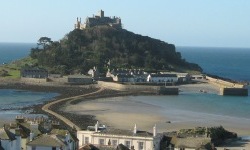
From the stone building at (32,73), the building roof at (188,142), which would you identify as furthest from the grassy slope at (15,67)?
the building roof at (188,142)

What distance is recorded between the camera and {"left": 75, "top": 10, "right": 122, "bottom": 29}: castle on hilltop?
557 ft

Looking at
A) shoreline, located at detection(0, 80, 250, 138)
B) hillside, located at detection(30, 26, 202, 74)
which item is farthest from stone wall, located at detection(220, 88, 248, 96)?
hillside, located at detection(30, 26, 202, 74)

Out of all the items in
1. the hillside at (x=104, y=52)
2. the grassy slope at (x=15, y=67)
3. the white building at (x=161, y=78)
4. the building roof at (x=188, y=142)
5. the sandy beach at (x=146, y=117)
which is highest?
the hillside at (x=104, y=52)

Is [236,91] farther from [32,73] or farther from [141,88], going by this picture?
[32,73]

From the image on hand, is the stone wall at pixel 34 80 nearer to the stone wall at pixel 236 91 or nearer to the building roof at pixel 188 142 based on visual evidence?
the stone wall at pixel 236 91

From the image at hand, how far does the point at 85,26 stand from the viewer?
170m

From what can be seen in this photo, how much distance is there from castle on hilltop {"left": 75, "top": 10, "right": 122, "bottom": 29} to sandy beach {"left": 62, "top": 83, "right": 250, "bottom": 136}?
77.6 m

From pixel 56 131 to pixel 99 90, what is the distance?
261ft

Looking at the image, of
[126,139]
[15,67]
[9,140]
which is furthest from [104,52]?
[9,140]

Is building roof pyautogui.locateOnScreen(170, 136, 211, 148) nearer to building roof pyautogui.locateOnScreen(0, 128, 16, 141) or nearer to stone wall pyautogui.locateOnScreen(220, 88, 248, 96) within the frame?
building roof pyautogui.locateOnScreen(0, 128, 16, 141)

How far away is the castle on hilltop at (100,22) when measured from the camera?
170m

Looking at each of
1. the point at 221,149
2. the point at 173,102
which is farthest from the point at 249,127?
the point at 173,102

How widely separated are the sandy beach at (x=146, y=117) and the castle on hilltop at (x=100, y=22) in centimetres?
7757

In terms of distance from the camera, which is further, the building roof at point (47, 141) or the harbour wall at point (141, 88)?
the harbour wall at point (141, 88)
